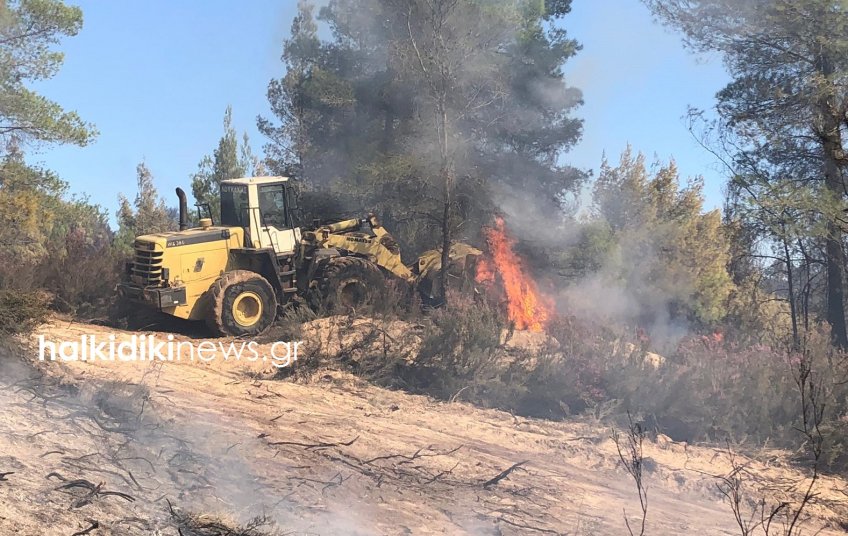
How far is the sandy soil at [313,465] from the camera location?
502 centimetres

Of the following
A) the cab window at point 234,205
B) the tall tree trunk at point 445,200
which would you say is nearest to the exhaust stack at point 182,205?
the cab window at point 234,205

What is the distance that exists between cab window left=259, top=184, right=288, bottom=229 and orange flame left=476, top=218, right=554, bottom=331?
15.9 ft

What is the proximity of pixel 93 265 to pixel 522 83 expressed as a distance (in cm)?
1223

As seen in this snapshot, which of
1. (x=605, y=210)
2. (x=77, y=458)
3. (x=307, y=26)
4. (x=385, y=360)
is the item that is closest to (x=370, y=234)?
(x=385, y=360)

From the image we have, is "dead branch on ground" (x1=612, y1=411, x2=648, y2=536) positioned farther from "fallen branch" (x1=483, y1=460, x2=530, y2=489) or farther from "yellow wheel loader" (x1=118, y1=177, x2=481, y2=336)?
"yellow wheel loader" (x1=118, y1=177, x2=481, y2=336)

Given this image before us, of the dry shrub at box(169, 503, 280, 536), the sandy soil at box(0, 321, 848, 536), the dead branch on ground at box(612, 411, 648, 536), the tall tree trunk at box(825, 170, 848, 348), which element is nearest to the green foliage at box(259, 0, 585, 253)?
the tall tree trunk at box(825, 170, 848, 348)

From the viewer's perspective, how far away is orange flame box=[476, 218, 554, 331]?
49.7ft

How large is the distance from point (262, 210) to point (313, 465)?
25.5 feet

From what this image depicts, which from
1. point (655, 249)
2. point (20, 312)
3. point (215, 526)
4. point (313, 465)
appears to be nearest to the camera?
point (215, 526)

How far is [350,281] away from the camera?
13688 millimetres

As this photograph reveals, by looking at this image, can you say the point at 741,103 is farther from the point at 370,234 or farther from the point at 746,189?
the point at 370,234

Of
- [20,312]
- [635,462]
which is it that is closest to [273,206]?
[20,312]

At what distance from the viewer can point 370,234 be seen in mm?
15320

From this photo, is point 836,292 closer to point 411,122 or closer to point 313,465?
point 411,122
